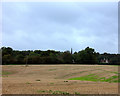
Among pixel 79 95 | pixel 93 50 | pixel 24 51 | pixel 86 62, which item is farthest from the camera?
pixel 24 51

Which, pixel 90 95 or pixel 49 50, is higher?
pixel 49 50

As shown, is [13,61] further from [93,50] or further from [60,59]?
[93,50]

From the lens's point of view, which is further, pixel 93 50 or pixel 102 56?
pixel 102 56

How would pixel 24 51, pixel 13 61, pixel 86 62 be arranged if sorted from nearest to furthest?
pixel 13 61 → pixel 86 62 → pixel 24 51

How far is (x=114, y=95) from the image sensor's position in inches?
442

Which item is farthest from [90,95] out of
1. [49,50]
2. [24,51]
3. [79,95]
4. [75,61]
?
[24,51]

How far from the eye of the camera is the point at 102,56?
371 feet

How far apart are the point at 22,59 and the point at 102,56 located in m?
58.8

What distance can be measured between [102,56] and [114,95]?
105 m

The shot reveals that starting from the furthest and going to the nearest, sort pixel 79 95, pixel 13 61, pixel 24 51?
pixel 24 51 < pixel 13 61 < pixel 79 95

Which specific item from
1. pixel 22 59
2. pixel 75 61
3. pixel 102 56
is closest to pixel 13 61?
pixel 22 59

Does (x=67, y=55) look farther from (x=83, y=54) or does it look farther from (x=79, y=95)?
(x=79, y=95)

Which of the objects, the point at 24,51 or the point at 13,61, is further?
the point at 24,51

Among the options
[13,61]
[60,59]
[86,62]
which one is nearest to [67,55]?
[60,59]
